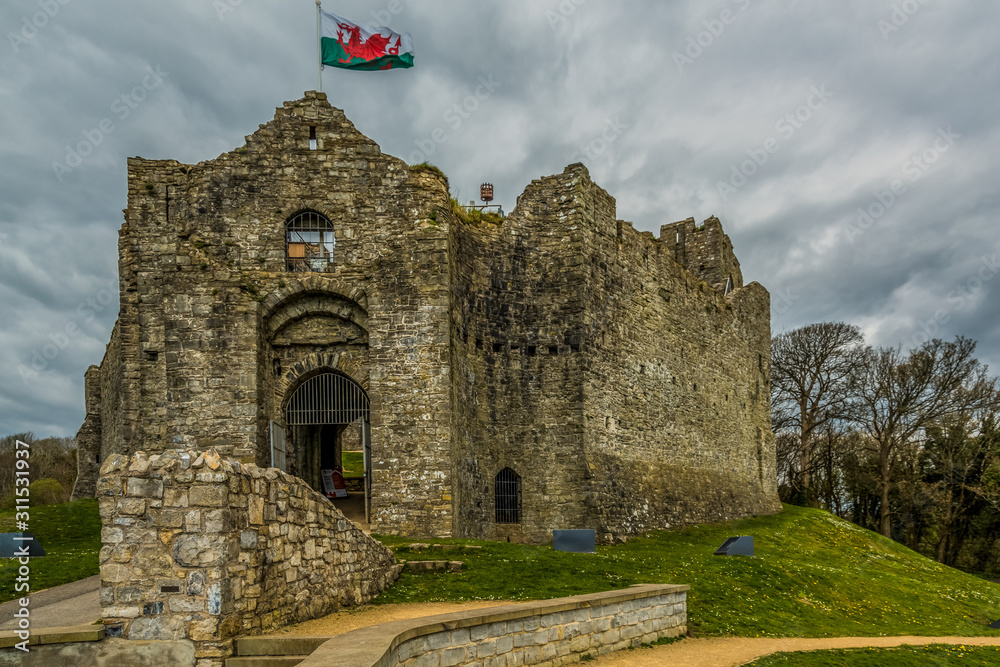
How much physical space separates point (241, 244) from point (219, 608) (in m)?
13.4

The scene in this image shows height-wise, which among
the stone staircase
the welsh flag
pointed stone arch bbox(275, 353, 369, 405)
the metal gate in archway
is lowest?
the stone staircase

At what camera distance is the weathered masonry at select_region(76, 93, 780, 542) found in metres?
18.8

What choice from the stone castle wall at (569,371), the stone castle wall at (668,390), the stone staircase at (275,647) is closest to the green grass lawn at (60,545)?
the stone staircase at (275,647)

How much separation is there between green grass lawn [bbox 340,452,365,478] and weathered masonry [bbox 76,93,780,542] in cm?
1191

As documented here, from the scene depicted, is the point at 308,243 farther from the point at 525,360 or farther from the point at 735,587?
the point at 735,587

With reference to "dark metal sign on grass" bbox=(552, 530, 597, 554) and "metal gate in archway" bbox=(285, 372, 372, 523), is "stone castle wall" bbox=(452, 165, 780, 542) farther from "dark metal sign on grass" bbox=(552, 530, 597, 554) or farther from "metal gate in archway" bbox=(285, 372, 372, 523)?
"dark metal sign on grass" bbox=(552, 530, 597, 554)

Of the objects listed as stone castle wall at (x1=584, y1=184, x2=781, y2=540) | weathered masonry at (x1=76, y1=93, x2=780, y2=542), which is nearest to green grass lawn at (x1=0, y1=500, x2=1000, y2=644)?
stone castle wall at (x1=584, y1=184, x2=781, y2=540)

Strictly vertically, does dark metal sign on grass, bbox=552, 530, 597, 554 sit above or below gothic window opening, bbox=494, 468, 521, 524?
below

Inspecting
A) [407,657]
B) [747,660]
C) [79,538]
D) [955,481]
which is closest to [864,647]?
[747,660]

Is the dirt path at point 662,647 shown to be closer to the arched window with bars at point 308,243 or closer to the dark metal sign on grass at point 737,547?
the dark metal sign on grass at point 737,547

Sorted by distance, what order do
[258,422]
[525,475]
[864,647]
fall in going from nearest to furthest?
[864,647] → [258,422] → [525,475]

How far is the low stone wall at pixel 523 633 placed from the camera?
6762 mm

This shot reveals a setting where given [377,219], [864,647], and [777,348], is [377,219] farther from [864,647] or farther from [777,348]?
[777,348]

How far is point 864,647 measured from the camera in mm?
12828
